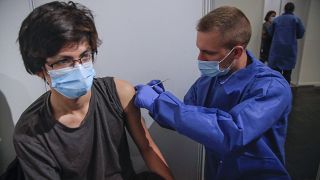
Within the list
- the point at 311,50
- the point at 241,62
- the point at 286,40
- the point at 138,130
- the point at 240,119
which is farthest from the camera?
the point at 311,50

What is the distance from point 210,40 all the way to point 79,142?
2.34 feet

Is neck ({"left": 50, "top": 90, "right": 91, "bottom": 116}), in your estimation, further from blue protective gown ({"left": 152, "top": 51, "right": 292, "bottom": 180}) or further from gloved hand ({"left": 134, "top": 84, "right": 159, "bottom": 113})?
blue protective gown ({"left": 152, "top": 51, "right": 292, "bottom": 180})

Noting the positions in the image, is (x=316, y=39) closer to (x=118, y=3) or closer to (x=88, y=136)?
(x=118, y=3)

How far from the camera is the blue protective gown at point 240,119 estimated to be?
0.90 m

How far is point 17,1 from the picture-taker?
119cm

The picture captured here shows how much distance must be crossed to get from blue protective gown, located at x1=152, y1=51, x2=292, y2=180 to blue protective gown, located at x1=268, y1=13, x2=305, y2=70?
1.65 meters

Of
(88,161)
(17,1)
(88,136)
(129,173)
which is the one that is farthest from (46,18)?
(129,173)

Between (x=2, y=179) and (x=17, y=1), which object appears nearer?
(x=2, y=179)

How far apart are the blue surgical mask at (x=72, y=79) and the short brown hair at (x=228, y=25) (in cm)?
53

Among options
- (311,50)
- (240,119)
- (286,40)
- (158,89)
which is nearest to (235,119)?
(240,119)

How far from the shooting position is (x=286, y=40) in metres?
2.51

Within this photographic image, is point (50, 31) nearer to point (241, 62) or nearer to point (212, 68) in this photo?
point (212, 68)

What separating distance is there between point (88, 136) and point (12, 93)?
57cm

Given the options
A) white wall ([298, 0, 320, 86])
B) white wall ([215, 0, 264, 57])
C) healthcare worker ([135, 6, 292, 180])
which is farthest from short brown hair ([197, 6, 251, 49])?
white wall ([298, 0, 320, 86])
